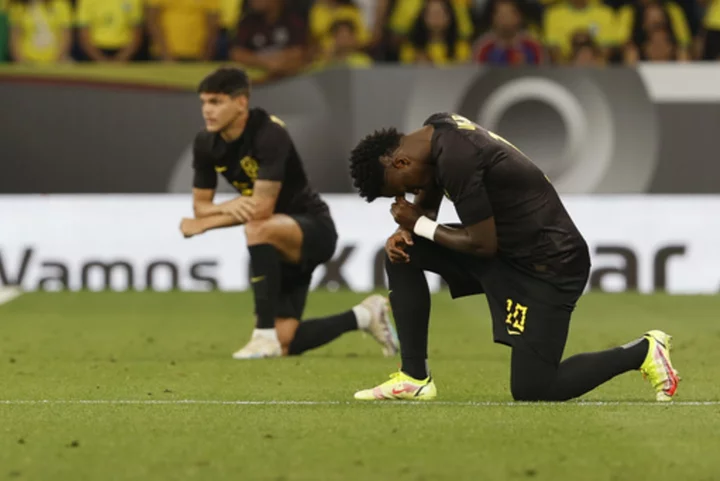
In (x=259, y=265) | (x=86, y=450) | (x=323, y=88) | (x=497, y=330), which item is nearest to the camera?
(x=86, y=450)

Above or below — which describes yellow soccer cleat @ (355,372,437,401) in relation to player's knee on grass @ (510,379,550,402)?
below

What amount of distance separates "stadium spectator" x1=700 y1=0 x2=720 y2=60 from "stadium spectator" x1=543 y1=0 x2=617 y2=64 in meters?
1.01

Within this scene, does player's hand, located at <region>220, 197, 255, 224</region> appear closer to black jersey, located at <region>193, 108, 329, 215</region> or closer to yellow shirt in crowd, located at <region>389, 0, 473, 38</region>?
black jersey, located at <region>193, 108, 329, 215</region>

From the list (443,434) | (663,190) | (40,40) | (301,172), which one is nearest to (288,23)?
(40,40)

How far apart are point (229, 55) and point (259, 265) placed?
23.5ft

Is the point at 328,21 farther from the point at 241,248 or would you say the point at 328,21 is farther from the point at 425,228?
the point at 425,228

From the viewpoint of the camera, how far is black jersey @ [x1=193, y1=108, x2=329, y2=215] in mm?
9922

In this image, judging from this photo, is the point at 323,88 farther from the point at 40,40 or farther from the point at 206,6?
the point at 40,40

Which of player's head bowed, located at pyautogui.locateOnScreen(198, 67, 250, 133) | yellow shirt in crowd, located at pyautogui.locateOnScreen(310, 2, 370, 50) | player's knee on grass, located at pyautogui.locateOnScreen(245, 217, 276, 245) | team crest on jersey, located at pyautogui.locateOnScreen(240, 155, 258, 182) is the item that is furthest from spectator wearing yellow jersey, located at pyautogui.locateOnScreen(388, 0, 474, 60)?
player's knee on grass, located at pyautogui.locateOnScreen(245, 217, 276, 245)

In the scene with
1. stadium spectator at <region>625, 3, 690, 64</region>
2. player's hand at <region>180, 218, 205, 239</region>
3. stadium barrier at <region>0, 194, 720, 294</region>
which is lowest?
stadium barrier at <region>0, 194, 720, 294</region>

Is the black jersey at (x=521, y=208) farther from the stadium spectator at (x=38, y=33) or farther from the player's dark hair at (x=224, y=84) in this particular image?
the stadium spectator at (x=38, y=33)

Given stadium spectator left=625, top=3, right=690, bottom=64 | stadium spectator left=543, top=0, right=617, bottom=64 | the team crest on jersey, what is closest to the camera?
the team crest on jersey

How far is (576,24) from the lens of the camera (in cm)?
1733

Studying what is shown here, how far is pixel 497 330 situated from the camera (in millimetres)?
7348
